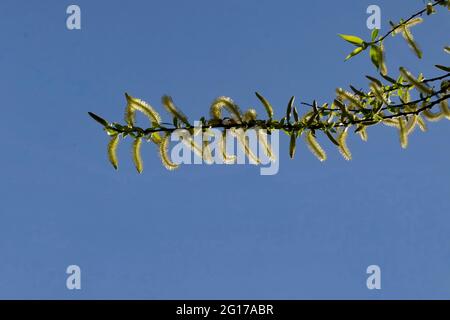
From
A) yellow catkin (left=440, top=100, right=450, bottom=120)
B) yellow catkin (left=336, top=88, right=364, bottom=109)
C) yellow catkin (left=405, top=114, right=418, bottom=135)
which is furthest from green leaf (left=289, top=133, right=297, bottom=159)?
yellow catkin (left=440, top=100, right=450, bottom=120)

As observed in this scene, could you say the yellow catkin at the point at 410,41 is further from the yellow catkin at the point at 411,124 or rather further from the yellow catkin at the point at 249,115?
the yellow catkin at the point at 249,115

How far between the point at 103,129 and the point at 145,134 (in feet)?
0.76

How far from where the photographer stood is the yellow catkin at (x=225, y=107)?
293cm

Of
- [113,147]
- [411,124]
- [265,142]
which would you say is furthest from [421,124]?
[113,147]

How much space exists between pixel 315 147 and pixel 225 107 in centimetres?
59

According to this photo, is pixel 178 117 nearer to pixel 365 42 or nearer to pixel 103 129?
pixel 103 129

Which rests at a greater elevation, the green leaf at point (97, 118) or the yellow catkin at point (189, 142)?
the green leaf at point (97, 118)

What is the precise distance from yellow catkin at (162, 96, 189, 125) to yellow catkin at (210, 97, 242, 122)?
154mm

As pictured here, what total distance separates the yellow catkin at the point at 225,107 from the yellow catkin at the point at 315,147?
46 cm

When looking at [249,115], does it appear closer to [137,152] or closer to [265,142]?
[265,142]

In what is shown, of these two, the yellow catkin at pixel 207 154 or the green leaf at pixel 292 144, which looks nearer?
the yellow catkin at pixel 207 154

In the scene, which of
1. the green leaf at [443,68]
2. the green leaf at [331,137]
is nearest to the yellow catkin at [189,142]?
the green leaf at [331,137]

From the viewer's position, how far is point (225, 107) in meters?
2.94

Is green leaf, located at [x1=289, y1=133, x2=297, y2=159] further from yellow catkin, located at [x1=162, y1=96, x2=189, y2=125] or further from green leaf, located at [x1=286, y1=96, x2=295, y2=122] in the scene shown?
yellow catkin, located at [x1=162, y1=96, x2=189, y2=125]
